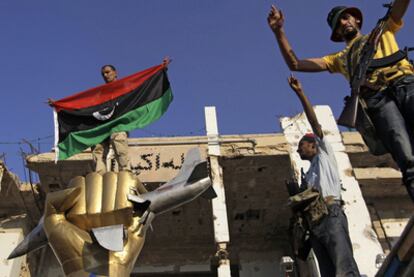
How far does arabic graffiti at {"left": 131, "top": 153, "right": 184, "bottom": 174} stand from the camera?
1127 cm

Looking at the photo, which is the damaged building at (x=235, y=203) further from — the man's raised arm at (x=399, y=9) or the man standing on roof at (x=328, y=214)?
the man's raised arm at (x=399, y=9)

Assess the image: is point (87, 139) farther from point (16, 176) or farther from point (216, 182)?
point (16, 176)

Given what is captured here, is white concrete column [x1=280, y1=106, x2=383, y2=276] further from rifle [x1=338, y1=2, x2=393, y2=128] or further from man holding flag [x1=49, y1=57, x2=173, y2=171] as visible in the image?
rifle [x1=338, y1=2, x2=393, y2=128]

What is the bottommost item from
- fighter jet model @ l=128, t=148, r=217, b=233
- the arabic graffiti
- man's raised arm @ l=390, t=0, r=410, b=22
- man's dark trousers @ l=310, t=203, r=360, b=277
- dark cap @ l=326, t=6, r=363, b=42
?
man's dark trousers @ l=310, t=203, r=360, b=277

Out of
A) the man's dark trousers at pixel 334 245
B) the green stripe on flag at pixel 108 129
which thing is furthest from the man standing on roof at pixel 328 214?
the green stripe on flag at pixel 108 129

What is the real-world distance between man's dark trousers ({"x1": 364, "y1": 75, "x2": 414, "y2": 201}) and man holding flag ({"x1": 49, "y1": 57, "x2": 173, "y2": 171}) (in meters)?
4.09

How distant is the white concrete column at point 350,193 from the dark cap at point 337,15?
6490mm

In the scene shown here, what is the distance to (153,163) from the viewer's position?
37.4 feet

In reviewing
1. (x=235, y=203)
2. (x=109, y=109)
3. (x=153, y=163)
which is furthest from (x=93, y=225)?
(x=235, y=203)

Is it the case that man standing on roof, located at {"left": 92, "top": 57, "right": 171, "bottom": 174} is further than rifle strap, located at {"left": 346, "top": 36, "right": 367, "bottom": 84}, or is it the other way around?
man standing on roof, located at {"left": 92, "top": 57, "right": 171, "bottom": 174}

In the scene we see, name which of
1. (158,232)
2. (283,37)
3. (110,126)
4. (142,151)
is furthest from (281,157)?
(283,37)

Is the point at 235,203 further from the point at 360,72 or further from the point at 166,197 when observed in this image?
the point at 360,72

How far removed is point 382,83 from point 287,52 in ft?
2.79

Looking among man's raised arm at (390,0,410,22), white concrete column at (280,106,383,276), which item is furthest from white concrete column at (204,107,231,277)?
man's raised arm at (390,0,410,22)
